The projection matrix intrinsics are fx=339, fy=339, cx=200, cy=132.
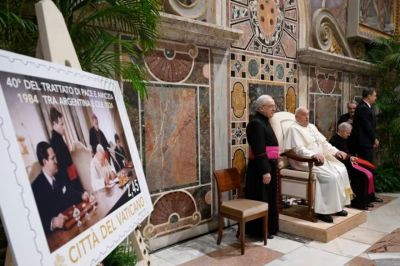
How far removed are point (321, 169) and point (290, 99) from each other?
Answer: 1.57 m

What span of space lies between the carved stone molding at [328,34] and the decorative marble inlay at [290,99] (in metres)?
1.19

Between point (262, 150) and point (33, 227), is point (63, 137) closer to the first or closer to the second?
point (33, 227)

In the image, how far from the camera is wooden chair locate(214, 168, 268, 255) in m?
3.43

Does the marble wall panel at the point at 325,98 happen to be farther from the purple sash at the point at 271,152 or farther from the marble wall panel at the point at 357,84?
the purple sash at the point at 271,152

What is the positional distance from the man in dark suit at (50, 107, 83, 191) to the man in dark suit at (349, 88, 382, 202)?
5150mm

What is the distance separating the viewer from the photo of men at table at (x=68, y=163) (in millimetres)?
1220

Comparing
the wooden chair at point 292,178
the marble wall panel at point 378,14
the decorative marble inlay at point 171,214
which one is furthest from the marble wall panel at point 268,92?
the marble wall panel at point 378,14

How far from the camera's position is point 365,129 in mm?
5504

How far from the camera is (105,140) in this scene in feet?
5.82

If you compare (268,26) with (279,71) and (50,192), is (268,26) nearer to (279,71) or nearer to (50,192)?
(279,71)

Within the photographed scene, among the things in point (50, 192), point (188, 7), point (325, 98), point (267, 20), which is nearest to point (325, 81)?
point (325, 98)

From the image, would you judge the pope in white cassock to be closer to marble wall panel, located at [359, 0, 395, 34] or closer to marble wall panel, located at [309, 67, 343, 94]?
marble wall panel, located at [309, 67, 343, 94]

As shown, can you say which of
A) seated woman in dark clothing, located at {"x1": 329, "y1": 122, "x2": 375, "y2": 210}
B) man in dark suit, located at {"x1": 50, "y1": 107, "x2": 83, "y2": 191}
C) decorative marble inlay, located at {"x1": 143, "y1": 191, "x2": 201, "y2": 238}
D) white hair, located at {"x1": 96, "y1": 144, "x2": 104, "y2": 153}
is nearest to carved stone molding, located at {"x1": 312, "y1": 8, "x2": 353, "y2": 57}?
seated woman in dark clothing, located at {"x1": 329, "y1": 122, "x2": 375, "y2": 210}

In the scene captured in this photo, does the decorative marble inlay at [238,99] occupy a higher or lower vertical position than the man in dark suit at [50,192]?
higher
